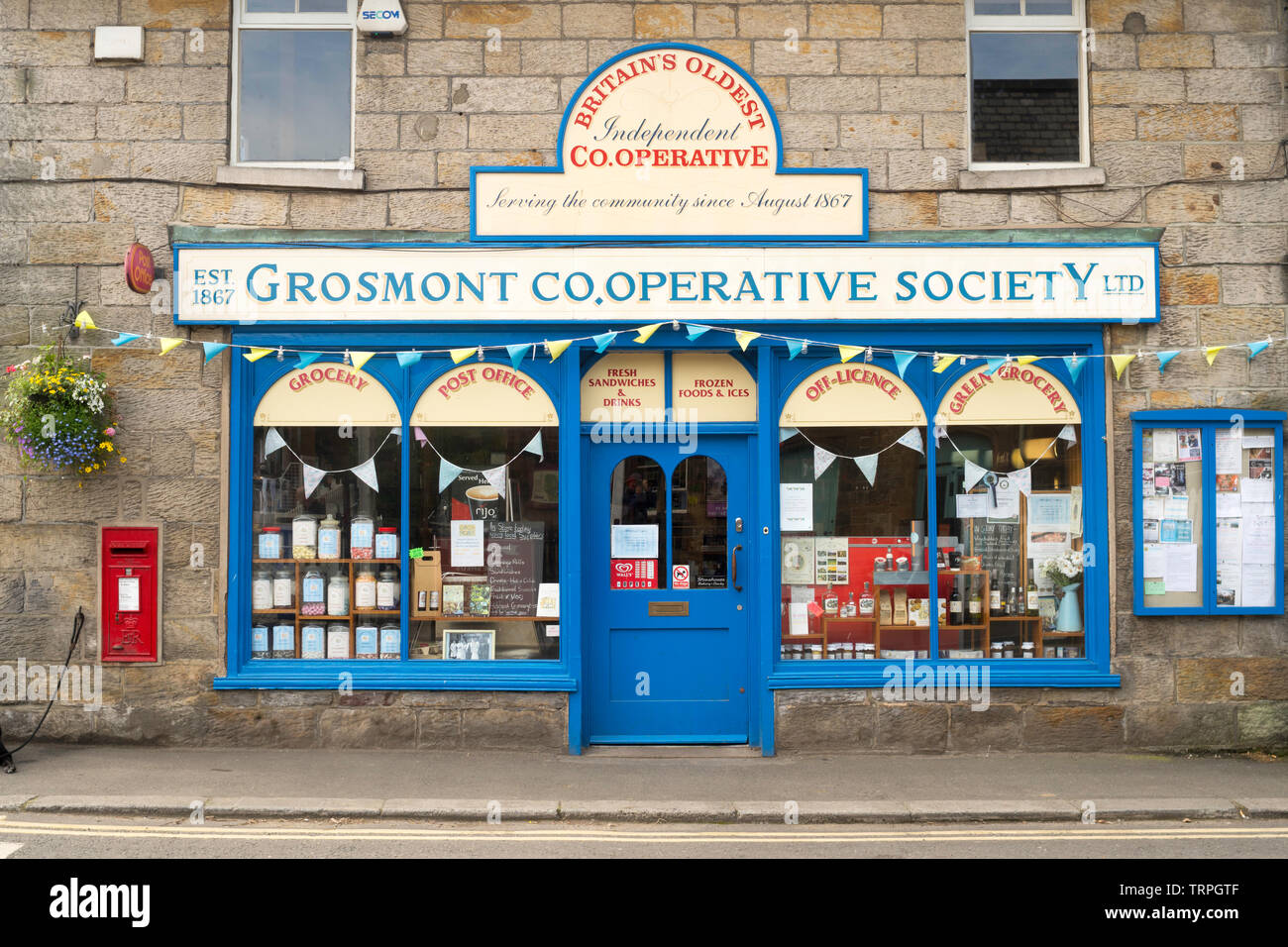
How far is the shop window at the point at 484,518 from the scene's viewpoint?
8.80 metres

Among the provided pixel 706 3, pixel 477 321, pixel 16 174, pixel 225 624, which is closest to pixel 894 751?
pixel 477 321

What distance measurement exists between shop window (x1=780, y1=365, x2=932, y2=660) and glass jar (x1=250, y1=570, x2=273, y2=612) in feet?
13.5

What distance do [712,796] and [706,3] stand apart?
607 centimetres

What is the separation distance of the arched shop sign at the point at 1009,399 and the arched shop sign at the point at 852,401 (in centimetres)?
30

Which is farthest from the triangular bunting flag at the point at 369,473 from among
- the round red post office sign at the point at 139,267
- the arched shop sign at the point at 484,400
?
the round red post office sign at the point at 139,267

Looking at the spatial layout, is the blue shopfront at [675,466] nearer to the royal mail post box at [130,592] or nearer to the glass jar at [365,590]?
A: the glass jar at [365,590]

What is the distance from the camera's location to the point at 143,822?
6852mm

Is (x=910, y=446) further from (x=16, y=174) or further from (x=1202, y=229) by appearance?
(x=16, y=174)

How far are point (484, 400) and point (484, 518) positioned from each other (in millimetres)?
949

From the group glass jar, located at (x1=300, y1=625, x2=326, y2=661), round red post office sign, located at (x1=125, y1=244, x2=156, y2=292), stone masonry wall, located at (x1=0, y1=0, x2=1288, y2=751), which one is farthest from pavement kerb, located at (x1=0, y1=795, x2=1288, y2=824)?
round red post office sign, located at (x1=125, y1=244, x2=156, y2=292)

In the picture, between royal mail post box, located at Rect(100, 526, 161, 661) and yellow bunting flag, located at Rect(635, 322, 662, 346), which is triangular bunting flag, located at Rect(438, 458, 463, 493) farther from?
royal mail post box, located at Rect(100, 526, 161, 661)

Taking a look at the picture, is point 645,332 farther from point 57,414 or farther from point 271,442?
point 57,414

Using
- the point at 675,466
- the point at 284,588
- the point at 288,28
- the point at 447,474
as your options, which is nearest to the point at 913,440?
the point at 675,466

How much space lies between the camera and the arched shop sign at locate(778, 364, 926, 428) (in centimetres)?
883
